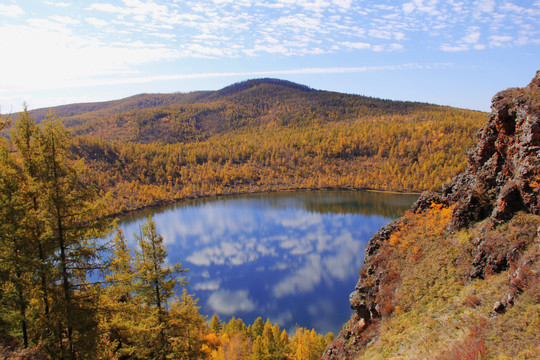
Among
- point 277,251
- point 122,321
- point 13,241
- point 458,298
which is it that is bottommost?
point 277,251

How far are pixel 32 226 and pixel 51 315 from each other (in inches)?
105

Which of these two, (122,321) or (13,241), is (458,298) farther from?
(13,241)

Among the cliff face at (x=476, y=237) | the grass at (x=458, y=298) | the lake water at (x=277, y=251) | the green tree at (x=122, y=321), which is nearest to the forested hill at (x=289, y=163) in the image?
the lake water at (x=277, y=251)

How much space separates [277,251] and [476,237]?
2040 inches

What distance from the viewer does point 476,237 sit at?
13664 millimetres

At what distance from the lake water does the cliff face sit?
22.4m

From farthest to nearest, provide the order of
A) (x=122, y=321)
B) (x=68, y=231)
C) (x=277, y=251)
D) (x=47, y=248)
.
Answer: (x=277, y=251), (x=122, y=321), (x=68, y=231), (x=47, y=248)

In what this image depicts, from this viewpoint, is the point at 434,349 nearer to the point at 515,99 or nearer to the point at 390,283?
the point at 390,283

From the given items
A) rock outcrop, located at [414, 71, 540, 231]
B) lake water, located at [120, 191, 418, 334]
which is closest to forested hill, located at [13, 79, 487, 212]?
lake water, located at [120, 191, 418, 334]

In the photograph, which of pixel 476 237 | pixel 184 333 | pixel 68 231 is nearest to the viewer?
pixel 68 231

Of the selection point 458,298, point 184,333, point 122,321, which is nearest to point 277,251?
point 184,333

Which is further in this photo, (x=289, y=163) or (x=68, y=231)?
(x=289, y=163)

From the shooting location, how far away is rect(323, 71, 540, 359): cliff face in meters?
11.2

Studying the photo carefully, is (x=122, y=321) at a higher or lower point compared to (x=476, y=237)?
lower
